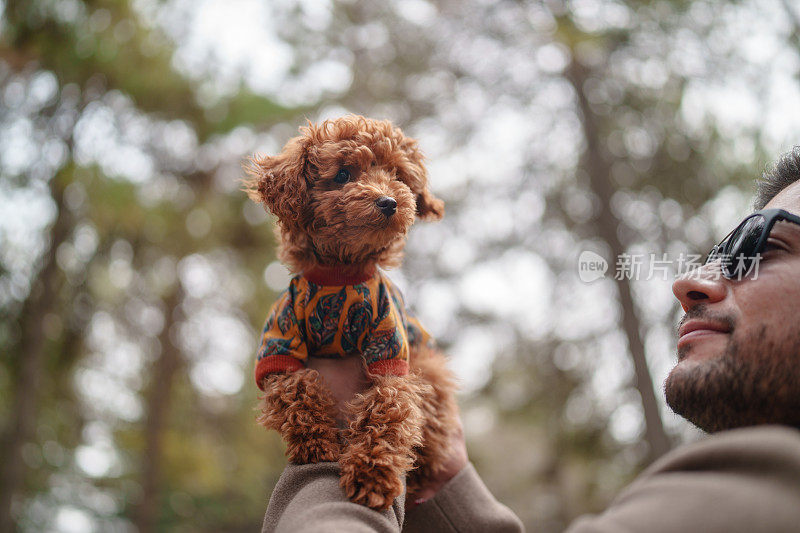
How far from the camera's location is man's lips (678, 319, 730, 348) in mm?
1548

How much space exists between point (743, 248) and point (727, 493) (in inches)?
28.9

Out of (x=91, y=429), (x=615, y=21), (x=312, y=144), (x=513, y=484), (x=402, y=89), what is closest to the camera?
(x=312, y=144)

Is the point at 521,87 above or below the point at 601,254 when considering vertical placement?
above

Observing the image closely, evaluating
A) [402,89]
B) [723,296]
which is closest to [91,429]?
[402,89]

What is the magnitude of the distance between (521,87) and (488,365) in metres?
4.64

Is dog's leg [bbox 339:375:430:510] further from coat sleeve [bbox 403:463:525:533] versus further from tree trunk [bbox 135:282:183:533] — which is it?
Result: tree trunk [bbox 135:282:183:533]

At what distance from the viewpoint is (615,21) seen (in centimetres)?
759

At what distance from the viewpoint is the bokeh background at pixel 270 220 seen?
762 centimetres

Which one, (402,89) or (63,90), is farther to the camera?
(402,89)

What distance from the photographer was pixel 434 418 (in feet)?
6.86

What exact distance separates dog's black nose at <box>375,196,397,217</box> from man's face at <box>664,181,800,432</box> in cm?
89

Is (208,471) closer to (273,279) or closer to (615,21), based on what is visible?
(273,279)

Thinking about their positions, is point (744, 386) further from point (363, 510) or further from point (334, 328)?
point (334, 328)

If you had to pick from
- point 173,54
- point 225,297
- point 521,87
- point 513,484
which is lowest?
point 513,484
